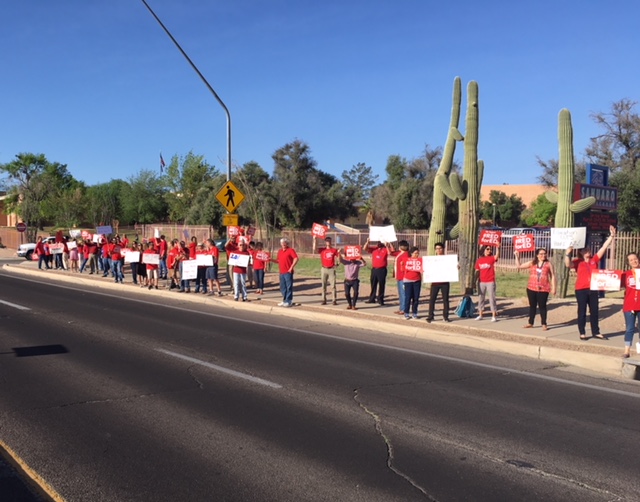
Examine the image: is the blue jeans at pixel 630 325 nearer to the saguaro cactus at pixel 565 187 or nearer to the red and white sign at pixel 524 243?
the red and white sign at pixel 524 243

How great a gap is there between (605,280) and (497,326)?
2.50 m

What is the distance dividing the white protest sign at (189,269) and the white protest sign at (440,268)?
874 cm

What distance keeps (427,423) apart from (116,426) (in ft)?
10.3

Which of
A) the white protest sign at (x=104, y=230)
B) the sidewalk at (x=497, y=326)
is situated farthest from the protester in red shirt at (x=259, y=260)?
the white protest sign at (x=104, y=230)

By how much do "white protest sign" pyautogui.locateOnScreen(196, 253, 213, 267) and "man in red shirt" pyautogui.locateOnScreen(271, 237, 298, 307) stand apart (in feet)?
12.5

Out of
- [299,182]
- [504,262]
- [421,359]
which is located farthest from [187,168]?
[421,359]

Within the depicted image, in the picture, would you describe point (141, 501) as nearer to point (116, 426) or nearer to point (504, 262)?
point (116, 426)

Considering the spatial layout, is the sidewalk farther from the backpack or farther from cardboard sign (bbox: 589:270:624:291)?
cardboard sign (bbox: 589:270:624:291)

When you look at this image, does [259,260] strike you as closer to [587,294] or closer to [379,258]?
[379,258]

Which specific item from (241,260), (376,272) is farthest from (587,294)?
(241,260)

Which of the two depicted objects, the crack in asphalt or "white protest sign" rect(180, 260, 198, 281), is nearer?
the crack in asphalt

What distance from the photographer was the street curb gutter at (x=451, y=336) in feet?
32.5

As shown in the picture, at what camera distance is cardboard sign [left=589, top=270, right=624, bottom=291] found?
37.0 ft

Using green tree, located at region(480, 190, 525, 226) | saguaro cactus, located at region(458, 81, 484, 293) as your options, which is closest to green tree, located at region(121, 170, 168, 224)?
green tree, located at region(480, 190, 525, 226)
